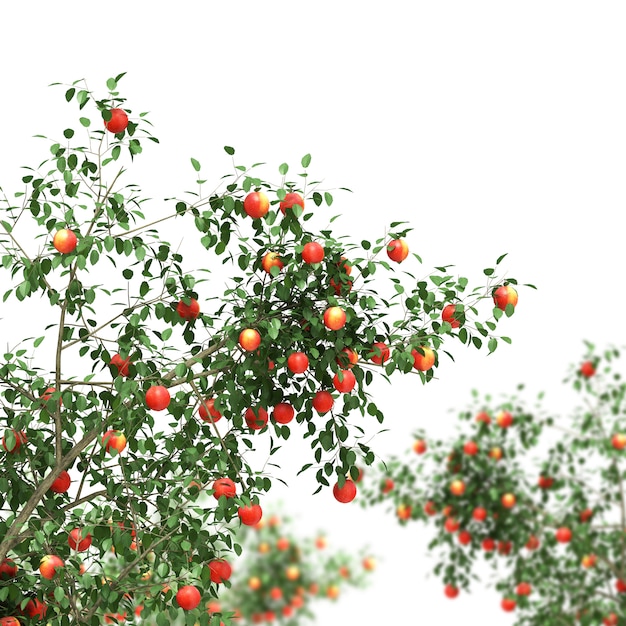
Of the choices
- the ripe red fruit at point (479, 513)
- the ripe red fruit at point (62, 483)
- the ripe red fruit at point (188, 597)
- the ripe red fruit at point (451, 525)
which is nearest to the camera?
the ripe red fruit at point (188, 597)

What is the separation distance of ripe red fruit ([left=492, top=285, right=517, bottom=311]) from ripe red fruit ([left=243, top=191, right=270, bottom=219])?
0.87 m

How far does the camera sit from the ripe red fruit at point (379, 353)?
319cm

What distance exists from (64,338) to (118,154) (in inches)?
27.3

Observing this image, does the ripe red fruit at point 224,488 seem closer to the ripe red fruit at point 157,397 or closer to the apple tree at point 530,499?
the ripe red fruit at point 157,397

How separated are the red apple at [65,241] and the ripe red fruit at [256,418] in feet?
2.70

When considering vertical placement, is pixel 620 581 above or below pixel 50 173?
→ above

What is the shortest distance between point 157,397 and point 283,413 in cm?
44

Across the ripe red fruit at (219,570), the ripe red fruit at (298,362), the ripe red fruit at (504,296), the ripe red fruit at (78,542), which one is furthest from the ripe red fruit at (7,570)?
the ripe red fruit at (504,296)

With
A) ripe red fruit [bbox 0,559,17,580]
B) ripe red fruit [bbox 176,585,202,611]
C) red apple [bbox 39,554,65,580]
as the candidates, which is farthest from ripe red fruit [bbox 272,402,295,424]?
ripe red fruit [bbox 0,559,17,580]

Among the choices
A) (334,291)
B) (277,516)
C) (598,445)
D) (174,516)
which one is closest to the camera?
(174,516)

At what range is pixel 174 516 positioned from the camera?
301cm

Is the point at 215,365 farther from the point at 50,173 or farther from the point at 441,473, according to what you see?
the point at 441,473

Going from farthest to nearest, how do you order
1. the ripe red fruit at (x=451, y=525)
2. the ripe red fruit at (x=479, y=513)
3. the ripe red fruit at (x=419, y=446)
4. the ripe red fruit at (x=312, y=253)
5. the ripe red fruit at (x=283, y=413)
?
the ripe red fruit at (x=419, y=446)
the ripe red fruit at (x=451, y=525)
the ripe red fruit at (x=479, y=513)
the ripe red fruit at (x=283, y=413)
the ripe red fruit at (x=312, y=253)

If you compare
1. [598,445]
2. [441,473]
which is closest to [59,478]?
[441,473]
